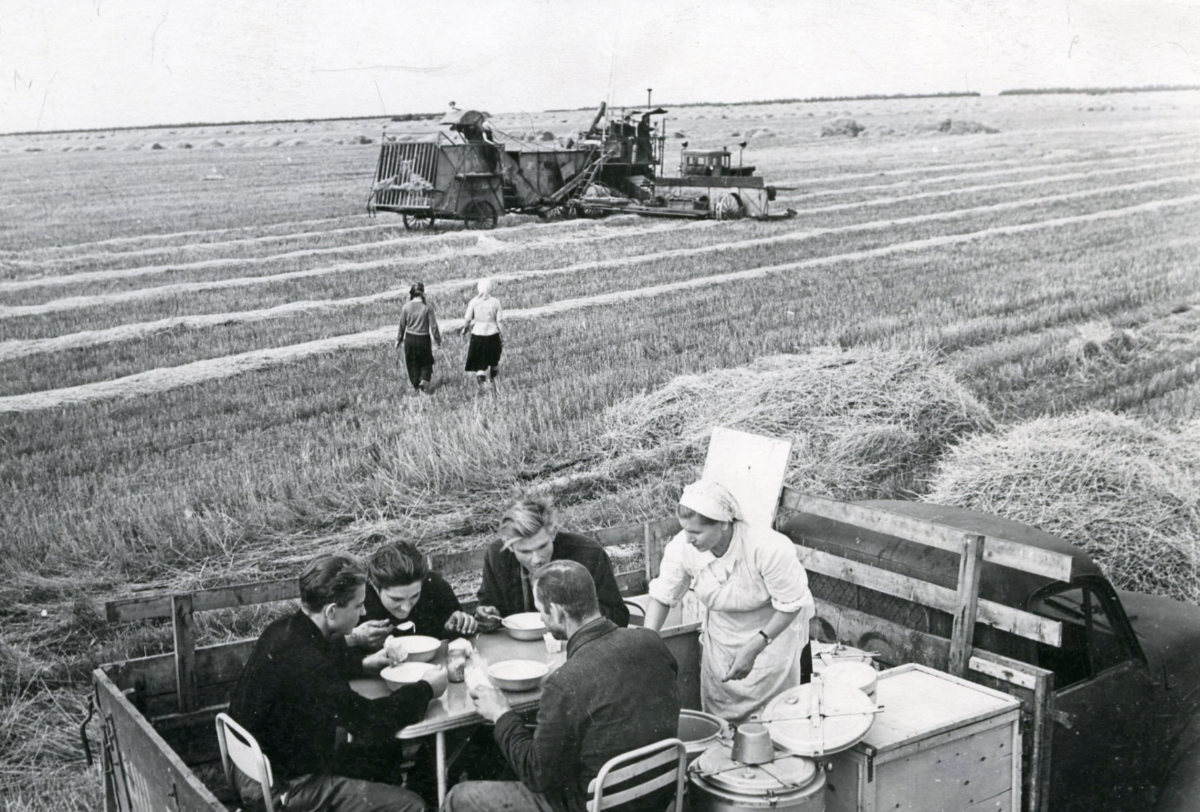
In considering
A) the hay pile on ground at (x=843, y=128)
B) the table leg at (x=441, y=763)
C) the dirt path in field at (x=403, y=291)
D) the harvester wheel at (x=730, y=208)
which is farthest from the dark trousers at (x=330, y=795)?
the hay pile on ground at (x=843, y=128)

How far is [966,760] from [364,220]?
45.7ft

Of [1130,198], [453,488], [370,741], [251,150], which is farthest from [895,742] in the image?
[251,150]

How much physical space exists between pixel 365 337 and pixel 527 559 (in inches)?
220

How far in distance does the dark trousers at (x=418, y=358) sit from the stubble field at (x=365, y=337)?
157mm

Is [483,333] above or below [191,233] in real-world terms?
below

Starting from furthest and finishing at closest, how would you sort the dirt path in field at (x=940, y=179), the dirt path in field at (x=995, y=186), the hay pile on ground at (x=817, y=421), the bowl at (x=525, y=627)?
the dirt path in field at (x=940, y=179) < the dirt path in field at (x=995, y=186) < the hay pile on ground at (x=817, y=421) < the bowl at (x=525, y=627)

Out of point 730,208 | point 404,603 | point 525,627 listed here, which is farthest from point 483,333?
point 730,208

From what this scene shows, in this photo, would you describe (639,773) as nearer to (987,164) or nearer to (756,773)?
(756,773)

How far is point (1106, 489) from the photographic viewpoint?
292 inches

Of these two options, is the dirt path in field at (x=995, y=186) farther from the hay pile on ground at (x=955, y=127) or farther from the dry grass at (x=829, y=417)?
the dry grass at (x=829, y=417)

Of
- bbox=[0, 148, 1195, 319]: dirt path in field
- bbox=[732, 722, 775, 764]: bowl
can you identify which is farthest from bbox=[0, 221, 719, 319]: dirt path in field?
bbox=[732, 722, 775, 764]: bowl

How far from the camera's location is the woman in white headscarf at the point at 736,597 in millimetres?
4168

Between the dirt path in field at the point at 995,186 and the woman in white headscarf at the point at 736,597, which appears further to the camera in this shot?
the dirt path in field at the point at 995,186

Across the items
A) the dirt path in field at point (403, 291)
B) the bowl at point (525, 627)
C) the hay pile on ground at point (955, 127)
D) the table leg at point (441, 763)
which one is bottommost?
the table leg at point (441, 763)
